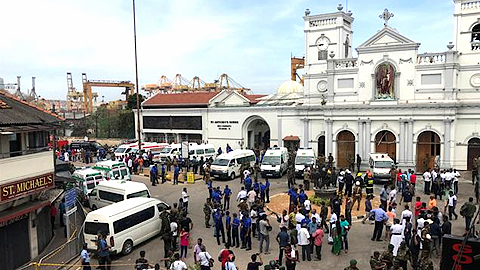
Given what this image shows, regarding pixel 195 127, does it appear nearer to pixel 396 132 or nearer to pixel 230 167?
pixel 230 167

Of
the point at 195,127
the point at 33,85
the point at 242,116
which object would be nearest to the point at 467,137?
the point at 242,116

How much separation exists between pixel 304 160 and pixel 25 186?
19.7m

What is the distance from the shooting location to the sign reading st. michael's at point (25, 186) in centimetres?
1294

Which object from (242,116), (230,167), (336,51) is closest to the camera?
(230,167)

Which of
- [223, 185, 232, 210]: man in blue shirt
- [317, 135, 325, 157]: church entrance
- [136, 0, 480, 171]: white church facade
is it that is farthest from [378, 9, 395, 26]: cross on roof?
[223, 185, 232, 210]: man in blue shirt

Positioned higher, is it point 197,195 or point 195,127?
point 195,127

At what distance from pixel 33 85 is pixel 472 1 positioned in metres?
74.9

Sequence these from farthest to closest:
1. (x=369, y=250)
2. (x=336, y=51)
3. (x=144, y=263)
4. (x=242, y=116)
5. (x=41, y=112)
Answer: (x=242, y=116), (x=336, y=51), (x=41, y=112), (x=369, y=250), (x=144, y=263)

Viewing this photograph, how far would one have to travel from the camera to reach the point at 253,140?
44094mm

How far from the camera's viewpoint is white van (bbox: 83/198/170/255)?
47.0 feet

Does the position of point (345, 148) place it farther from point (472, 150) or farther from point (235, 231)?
point (235, 231)

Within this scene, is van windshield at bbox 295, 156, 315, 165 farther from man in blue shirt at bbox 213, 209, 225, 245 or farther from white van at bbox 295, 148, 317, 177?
man in blue shirt at bbox 213, 209, 225, 245

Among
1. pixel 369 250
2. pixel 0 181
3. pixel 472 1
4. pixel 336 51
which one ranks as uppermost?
pixel 472 1

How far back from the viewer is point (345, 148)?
34.9 metres
